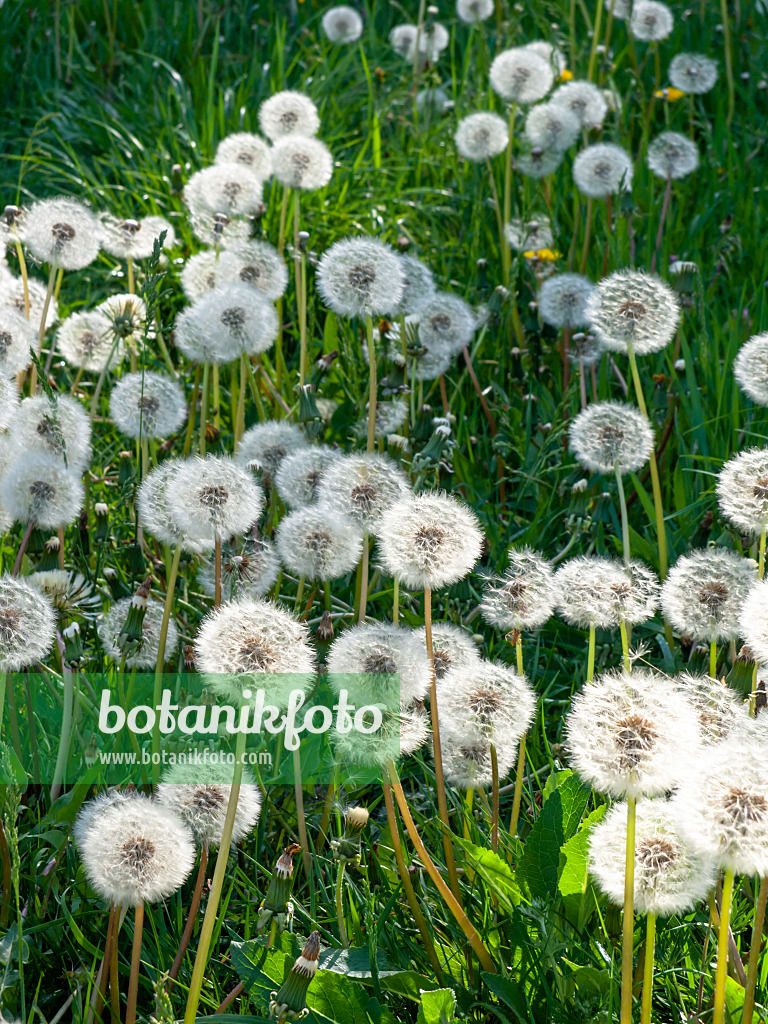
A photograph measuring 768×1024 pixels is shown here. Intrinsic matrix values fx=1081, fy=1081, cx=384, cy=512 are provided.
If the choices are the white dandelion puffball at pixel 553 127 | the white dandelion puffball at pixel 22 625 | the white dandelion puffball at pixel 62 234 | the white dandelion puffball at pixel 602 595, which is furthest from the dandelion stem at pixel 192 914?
the white dandelion puffball at pixel 553 127

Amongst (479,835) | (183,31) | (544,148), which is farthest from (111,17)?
(479,835)

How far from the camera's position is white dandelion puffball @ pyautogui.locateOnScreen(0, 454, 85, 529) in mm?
2414

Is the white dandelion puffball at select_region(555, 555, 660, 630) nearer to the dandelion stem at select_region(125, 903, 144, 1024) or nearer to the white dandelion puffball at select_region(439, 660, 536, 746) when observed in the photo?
the white dandelion puffball at select_region(439, 660, 536, 746)

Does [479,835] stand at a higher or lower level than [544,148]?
lower

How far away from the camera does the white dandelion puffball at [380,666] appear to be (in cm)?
190

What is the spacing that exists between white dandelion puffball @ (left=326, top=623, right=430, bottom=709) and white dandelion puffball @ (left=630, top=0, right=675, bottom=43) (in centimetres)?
415

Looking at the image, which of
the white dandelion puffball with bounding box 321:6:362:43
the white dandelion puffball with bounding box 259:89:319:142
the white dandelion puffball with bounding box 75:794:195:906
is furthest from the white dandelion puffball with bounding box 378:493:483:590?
the white dandelion puffball with bounding box 321:6:362:43

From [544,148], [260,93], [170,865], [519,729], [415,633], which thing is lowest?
[170,865]

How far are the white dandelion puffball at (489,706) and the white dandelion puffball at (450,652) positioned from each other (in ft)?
0.36

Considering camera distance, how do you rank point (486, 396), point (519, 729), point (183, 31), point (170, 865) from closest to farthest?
point (170, 865) < point (519, 729) < point (486, 396) < point (183, 31)

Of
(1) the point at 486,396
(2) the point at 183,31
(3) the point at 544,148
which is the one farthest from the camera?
(2) the point at 183,31

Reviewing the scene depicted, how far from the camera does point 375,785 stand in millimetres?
2619

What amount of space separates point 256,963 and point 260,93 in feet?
15.3

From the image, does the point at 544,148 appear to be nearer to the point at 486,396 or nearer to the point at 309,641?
the point at 486,396
